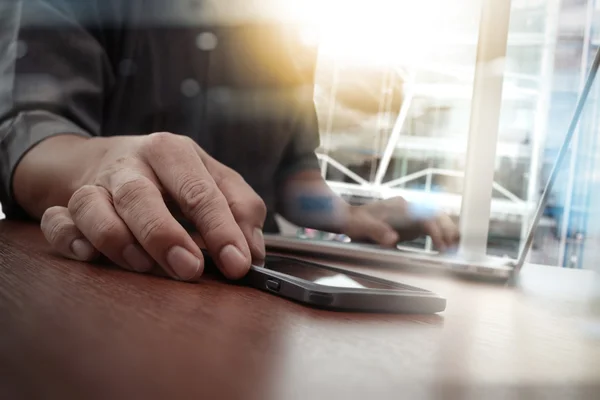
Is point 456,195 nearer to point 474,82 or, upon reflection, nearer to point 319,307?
point 474,82

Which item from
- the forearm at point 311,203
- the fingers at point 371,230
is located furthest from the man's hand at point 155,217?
the forearm at point 311,203

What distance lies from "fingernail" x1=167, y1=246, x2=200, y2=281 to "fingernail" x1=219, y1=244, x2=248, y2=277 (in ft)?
0.08

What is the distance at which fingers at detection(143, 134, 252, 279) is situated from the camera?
13.8 inches

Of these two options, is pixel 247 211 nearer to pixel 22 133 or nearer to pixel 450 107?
pixel 22 133

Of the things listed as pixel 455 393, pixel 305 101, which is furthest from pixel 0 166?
pixel 305 101

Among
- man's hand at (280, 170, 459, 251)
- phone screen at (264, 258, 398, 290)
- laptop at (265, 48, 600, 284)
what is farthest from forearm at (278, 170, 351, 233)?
phone screen at (264, 258, 398, 290)

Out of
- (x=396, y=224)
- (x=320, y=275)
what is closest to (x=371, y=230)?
(x=396, y=224)

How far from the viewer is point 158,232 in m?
0.33

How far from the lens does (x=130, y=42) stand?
3.03 feet

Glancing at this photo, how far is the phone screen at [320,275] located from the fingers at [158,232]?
6 cm

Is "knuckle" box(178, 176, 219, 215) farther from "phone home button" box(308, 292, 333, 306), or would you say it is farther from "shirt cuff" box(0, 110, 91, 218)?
"shirt cuff" box(0, 110, 91, 218)

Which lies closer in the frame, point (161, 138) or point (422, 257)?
point (161, 138)

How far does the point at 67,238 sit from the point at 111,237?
0.14ft

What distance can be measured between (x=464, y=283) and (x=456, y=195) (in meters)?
0.70
